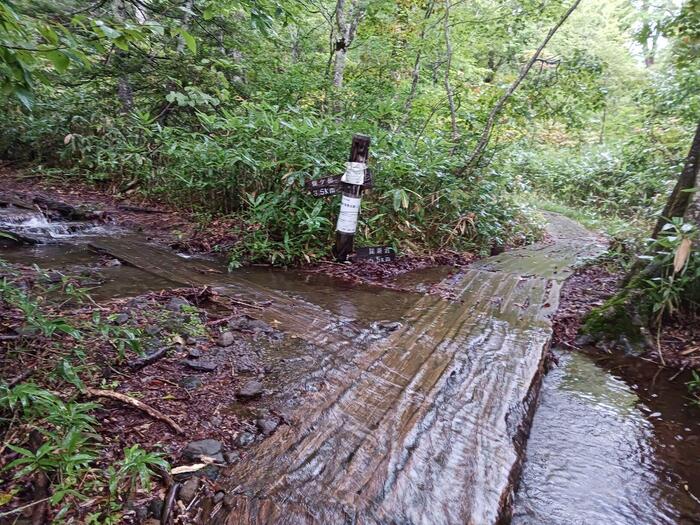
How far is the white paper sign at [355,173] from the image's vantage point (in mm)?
4801

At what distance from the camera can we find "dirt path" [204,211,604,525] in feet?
→ 5.54

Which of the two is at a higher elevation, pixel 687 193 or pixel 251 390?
pixel 687 193

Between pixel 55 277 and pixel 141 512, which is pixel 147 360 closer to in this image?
pixel 141 512

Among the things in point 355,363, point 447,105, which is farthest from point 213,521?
point 447,105

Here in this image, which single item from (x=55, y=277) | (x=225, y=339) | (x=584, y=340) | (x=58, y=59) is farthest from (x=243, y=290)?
(x=584, y=340)

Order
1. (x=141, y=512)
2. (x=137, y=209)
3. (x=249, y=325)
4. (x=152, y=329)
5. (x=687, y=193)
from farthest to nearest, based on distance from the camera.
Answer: (x=137, y=209), (x=687, y=193), (x=249, y=325), (x=152, y=329), (x=141, y=512)

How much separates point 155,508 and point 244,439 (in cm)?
49

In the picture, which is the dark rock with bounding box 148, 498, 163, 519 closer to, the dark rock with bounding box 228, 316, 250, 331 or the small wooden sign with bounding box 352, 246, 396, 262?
the dark rock with bounding box 228, 316, 250, 331

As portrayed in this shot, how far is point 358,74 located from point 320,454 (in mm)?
9603

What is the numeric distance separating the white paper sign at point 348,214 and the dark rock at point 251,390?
2.88 metres

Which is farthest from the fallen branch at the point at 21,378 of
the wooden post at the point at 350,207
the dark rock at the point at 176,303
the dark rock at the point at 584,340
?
the dark rock at the point at 584,340

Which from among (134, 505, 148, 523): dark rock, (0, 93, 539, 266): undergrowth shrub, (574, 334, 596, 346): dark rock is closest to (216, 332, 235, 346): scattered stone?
(134, 505, 148, 523): dark rock

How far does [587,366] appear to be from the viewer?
11.1 ft

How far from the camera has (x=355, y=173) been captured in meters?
4.81
